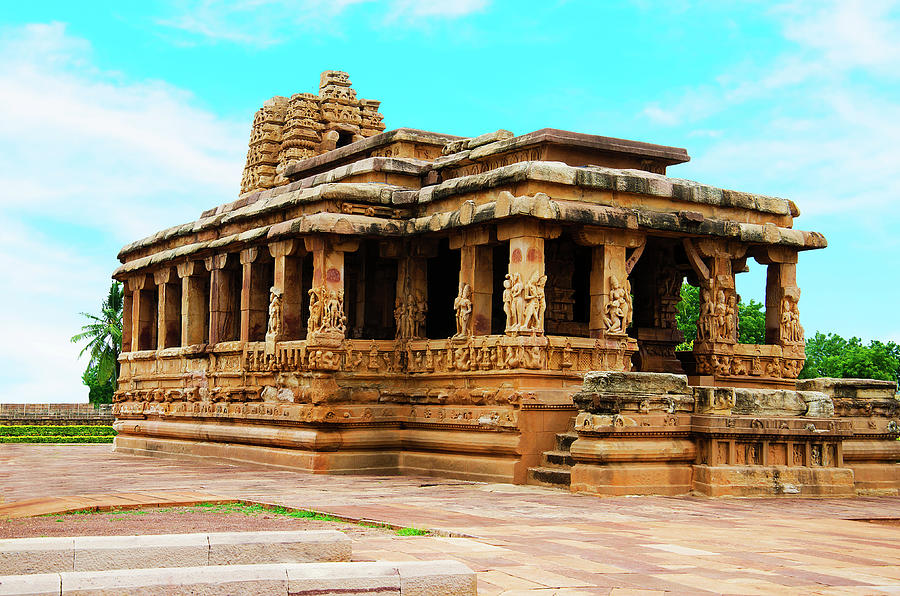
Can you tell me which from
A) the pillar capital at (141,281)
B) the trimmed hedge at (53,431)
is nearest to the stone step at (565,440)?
the pillar capital at (141,281)

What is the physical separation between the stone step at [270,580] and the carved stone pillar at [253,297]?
47.2 feet

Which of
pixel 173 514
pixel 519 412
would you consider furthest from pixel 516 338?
pixel 173 514

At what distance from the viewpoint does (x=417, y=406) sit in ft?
59.2

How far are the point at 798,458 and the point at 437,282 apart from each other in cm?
816

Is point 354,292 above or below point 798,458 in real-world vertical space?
above

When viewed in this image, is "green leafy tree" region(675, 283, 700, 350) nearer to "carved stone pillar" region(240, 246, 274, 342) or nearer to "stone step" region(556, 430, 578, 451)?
"carved stone pillar" region(240, 246, 274, 342)

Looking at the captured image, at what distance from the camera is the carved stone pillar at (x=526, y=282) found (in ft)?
51.8

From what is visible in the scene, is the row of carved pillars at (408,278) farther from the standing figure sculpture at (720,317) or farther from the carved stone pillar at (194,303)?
the standing figure sculpture at (720,317)

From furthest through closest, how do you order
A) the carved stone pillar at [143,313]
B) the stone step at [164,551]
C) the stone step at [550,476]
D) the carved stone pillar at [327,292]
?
the carved stone pillar at [143,313] < the carved stone pillar at [327,292] < the stone step at [550,476] < the stone step at [164,551]

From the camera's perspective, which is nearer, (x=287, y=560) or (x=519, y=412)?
(x=287, y=560)

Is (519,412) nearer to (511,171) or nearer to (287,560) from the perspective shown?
(511,171)

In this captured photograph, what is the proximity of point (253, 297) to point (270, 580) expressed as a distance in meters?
14.8

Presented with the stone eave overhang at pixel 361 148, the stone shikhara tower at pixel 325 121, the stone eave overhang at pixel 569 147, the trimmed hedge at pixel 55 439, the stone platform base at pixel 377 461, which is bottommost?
the trimmed hedge at pixel 55 439

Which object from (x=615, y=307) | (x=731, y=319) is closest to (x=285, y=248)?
(x=615, y=307)
